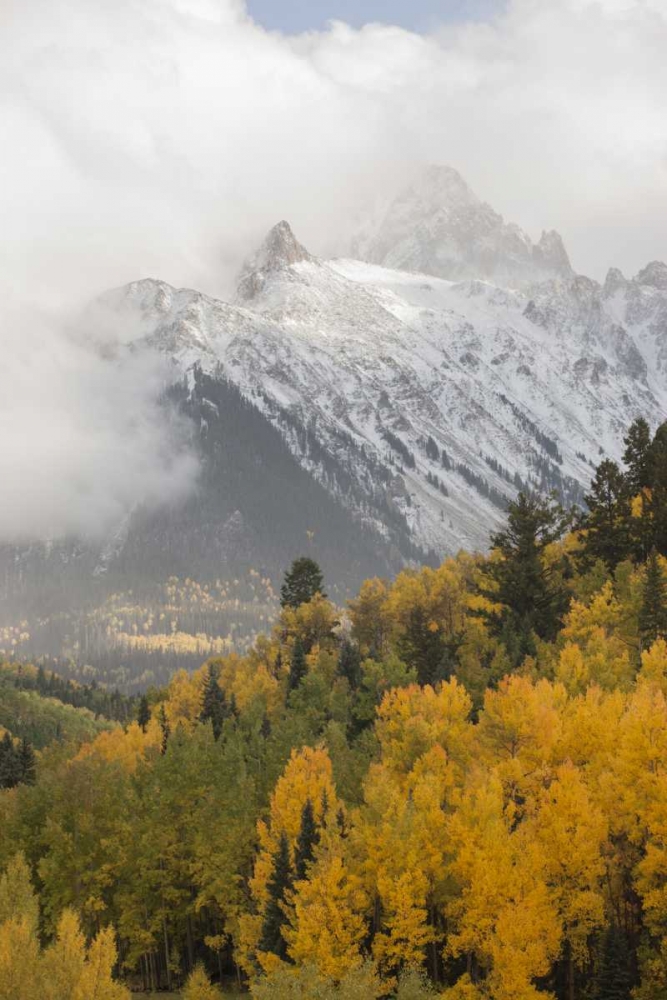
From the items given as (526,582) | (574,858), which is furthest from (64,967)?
(526,582)

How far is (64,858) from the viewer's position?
61.4 metres

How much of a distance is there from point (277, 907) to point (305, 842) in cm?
360

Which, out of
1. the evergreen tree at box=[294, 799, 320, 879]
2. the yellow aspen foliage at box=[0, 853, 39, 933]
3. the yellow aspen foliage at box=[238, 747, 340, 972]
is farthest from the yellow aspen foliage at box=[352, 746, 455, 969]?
the yellow aspen foliage at box=[0, 853, 39, 933]

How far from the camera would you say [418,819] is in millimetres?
43750

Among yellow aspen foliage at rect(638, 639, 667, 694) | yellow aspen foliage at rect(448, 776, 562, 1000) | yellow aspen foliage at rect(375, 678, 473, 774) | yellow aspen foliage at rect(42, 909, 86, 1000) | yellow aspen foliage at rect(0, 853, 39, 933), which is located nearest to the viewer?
yellow aspen foliage at rect(448, 776, 562, 1000)

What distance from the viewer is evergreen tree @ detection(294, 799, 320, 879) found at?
153ft

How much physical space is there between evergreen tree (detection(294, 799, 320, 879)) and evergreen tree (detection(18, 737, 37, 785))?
59.0 metres

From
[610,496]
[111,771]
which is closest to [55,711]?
[111,771]

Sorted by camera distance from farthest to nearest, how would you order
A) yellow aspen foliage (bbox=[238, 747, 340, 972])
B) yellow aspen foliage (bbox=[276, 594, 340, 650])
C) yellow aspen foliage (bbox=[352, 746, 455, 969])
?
yellow aspen foliage (bbox=[276, 594, 340, 650]) → yellow aspen foliage (bbox=[238, 747, 340, 972]) → yellow aspen foliage (bbox=[352, 746, 455, 969])

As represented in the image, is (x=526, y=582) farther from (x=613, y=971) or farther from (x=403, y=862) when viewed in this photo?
(x=613, y=971)

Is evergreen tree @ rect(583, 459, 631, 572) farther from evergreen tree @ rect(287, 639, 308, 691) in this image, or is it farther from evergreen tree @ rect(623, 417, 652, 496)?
evergreen tree @ rect(287, 639, 308, 691)

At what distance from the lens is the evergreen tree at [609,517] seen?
268 ft

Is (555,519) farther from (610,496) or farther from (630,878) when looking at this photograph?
(630,878)

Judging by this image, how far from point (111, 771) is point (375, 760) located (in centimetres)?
2254
